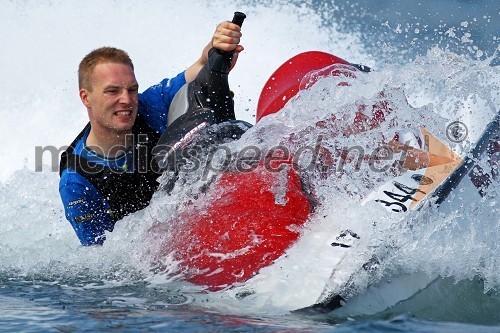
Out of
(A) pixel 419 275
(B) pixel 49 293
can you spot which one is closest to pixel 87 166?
(B) pixel 49 293

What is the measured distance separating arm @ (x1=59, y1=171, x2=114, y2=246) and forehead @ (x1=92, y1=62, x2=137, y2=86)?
0.42 m

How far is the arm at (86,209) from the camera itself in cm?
318

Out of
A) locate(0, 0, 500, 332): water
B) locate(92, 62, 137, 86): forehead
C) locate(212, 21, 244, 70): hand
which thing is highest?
locate(212, 21, 244, 70): hand

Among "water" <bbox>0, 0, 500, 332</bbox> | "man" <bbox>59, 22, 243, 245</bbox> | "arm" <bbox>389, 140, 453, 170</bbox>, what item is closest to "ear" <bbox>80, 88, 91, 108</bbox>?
"man" <bbox>59, 22, 243, 245</bbox>

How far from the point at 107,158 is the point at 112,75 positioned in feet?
1.16

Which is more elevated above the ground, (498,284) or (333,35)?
(333,35)

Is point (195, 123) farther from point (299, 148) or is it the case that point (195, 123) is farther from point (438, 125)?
point (438, 125)

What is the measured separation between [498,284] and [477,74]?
2.74 ft

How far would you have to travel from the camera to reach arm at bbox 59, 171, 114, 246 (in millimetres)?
3184

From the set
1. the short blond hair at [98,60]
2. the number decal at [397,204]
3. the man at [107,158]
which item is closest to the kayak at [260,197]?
the number decal at [397,204]

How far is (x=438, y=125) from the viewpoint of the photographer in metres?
3.02

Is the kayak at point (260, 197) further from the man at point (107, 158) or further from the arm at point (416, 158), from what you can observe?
the man at point (107, 158)

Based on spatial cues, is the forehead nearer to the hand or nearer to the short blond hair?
the short blond hair

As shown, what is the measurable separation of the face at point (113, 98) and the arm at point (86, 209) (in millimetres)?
255
